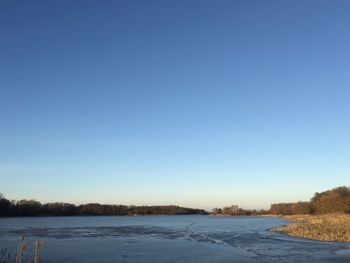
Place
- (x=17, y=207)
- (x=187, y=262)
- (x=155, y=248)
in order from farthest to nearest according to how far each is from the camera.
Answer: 1. (x=17, y=207)
2. (x=155, y=248)
3. (x=187, y=262)

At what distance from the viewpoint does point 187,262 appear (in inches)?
990

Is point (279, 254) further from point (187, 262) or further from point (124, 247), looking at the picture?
point (124, 247)

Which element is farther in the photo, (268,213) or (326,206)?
(268,213)

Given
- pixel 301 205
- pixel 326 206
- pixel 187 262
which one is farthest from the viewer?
pixel 301 205

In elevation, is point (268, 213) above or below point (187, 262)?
above

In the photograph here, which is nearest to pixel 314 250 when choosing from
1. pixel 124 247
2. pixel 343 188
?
pixel 124 247

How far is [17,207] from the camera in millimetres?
132750

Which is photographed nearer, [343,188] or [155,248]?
[155,248]

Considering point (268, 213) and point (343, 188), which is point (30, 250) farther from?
point (268, 213)

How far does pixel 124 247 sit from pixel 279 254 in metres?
11.6

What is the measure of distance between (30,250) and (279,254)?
53.5 feet

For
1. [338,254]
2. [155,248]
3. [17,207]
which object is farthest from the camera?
[17,207]

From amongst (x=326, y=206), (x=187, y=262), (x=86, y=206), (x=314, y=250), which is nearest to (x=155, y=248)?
(x=187, y=262)

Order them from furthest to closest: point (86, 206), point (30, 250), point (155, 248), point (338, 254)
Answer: point (86, 206) → point (155, 248) → point (30, 250) → point (338, 254)
